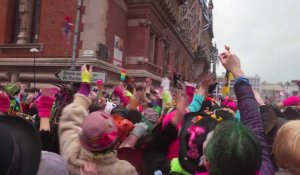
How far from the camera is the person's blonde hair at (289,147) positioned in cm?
195

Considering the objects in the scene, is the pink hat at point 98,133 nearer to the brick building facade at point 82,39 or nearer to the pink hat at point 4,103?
the pink hat at point 4,103

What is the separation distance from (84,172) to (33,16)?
15.0m

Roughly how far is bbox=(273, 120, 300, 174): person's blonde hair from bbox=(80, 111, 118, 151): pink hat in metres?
1.07

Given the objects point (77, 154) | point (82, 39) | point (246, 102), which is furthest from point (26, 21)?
point (246, 102)

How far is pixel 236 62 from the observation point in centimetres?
282

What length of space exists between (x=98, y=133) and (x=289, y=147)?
120 centimetres

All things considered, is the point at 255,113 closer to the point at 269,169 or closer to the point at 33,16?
the point at 269,169

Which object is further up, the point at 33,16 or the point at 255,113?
the point at 33,16

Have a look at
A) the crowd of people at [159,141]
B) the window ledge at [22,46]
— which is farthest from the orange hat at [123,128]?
the window ledge at [22,46]

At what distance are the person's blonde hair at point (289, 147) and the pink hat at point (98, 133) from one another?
1.07 metres

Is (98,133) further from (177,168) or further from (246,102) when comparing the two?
(246,102)

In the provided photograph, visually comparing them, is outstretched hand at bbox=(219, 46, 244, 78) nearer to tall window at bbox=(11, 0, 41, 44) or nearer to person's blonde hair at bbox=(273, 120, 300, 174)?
person's blonde hair at bbox=(273, 120, 300, 174)

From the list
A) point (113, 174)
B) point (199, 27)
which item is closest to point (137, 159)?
point (113, 174)

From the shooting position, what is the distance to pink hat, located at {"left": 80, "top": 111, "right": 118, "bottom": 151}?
2.52 meters
